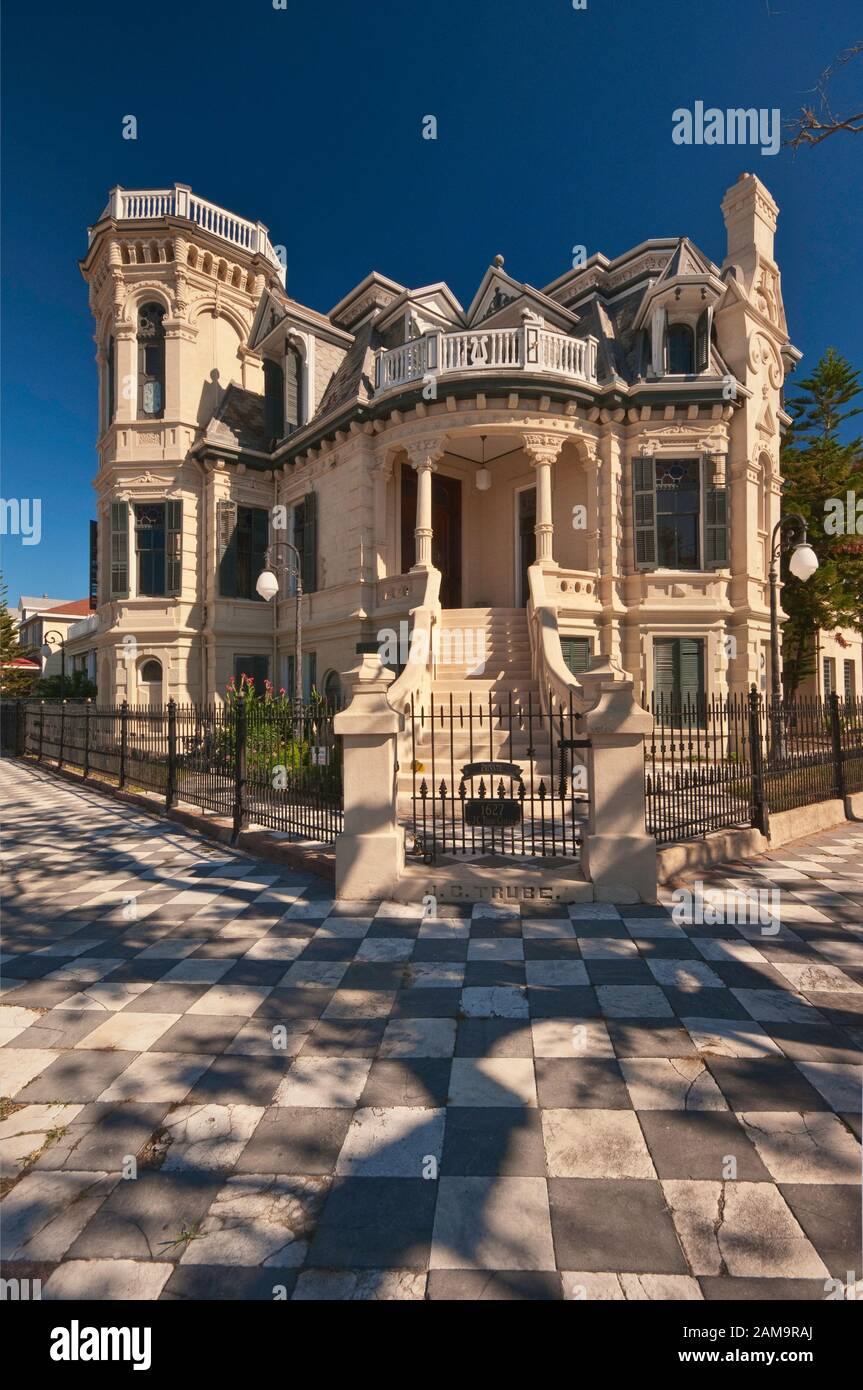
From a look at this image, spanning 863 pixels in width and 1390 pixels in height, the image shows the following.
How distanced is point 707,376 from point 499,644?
870cm

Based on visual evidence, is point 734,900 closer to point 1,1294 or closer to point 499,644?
point 1,1294

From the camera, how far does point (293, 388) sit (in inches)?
705

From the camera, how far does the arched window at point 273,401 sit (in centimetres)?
1850

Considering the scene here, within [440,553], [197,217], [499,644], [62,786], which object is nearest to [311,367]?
[197,217]

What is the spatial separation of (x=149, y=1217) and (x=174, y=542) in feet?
58.1

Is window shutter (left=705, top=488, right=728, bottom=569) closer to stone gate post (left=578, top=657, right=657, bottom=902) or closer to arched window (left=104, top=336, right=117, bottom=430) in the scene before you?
stone gate post (left=578, top=657, right=657, bottom=902)

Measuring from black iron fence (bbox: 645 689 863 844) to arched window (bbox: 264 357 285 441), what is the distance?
1525 cm


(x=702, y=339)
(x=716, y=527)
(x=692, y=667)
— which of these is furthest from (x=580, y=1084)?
(x=702, y=339)

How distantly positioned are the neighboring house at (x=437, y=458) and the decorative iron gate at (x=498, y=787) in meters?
2.25

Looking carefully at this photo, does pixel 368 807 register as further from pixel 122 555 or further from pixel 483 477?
pixel 122 555

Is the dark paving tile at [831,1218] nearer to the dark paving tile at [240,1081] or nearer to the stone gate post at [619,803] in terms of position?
the dark paving tile at [240,1081]

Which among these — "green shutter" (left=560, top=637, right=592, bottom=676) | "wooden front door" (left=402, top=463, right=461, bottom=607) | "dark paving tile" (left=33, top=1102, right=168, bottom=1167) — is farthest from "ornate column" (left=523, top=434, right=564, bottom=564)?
"dark paving tile" (left=33, top=1102, right=168, bottom=1167)

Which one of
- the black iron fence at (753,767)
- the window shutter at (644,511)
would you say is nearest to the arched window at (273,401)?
the window shutter at (644,511)

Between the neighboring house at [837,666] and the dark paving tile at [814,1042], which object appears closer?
the dark paving tile at [814,1042]
